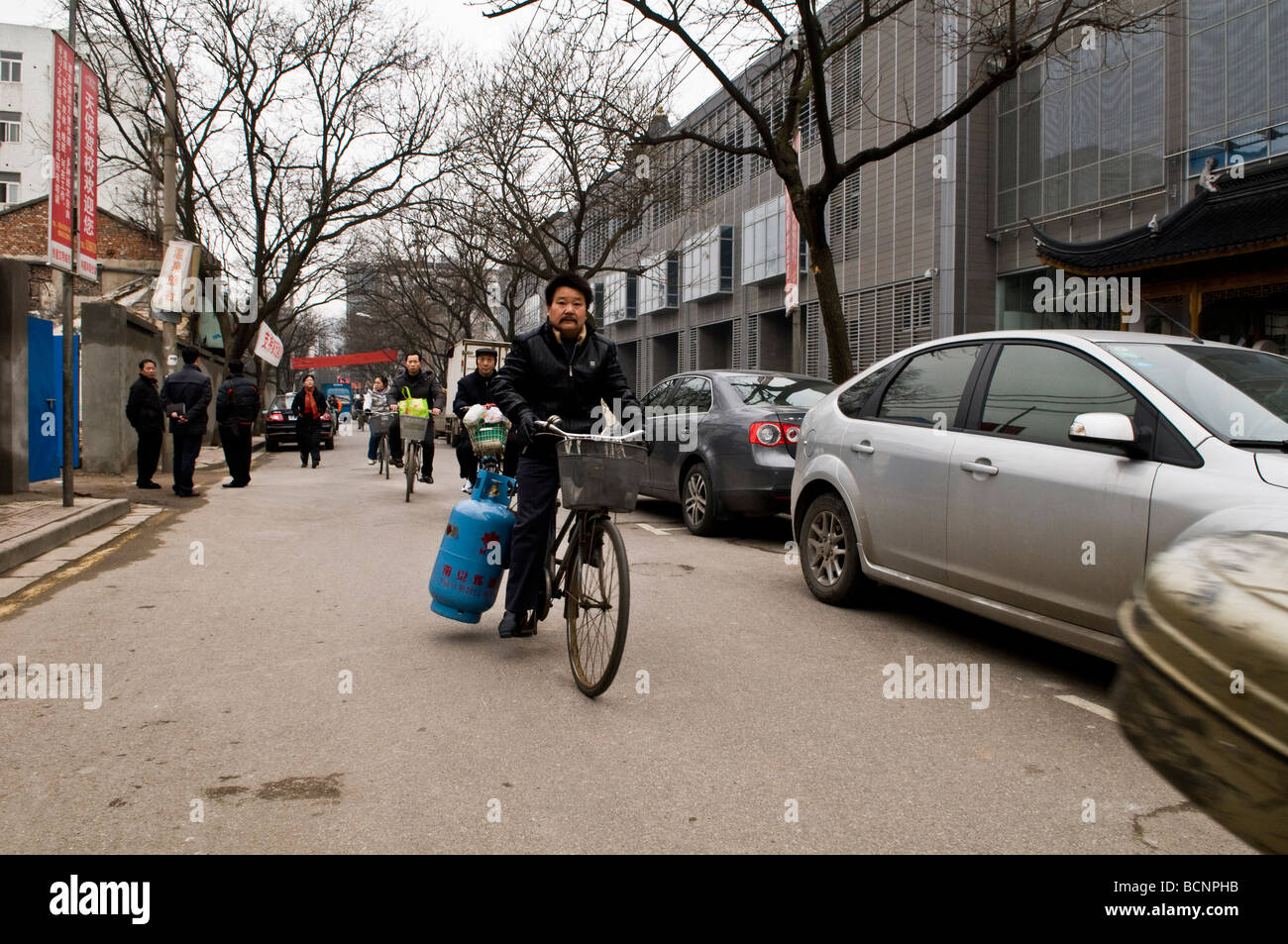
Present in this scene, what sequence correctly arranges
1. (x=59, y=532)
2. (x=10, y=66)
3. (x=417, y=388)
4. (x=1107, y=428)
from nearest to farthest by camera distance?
(x=1107, y=428), (x=59, y=532), (x=417, y=388), (x=10, y=66)

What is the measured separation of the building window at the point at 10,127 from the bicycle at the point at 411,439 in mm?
43841

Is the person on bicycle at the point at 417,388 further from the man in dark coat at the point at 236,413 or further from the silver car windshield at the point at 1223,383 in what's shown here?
the silver car windshield at the point at 1223,383

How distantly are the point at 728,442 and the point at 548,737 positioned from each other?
565cm

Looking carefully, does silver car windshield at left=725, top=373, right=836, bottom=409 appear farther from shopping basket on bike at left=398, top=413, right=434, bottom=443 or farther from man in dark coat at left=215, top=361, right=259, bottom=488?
man in dark coat at left=215, top=361, right=259, bottom=488

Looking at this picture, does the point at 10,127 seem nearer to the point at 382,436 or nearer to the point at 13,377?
the point at 382,436

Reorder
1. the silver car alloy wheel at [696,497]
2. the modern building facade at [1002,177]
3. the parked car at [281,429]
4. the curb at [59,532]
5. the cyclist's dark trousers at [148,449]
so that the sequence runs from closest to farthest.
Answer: the curb at [59,532]
the silver car alloy wheel at [696,497]
the cyclist's dark trousers at [148,449]
the modern building facade at [1002,177]
the parked car at [281,429]

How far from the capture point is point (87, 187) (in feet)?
36.2

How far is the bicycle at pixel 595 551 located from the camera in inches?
169

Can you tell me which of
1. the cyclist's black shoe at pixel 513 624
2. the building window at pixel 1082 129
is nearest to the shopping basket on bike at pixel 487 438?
the cyclist's black shoe at pixel 513 624

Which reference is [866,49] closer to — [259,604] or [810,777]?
[259,604]

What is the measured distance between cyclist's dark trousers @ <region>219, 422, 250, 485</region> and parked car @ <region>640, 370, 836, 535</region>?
6970 mm

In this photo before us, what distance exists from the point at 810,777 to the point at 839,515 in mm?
2947

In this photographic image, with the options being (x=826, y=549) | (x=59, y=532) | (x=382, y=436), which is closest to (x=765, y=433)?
(x=826, y=549)

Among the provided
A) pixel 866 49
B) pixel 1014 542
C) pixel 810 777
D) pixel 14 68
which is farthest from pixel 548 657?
pixel 14 68
